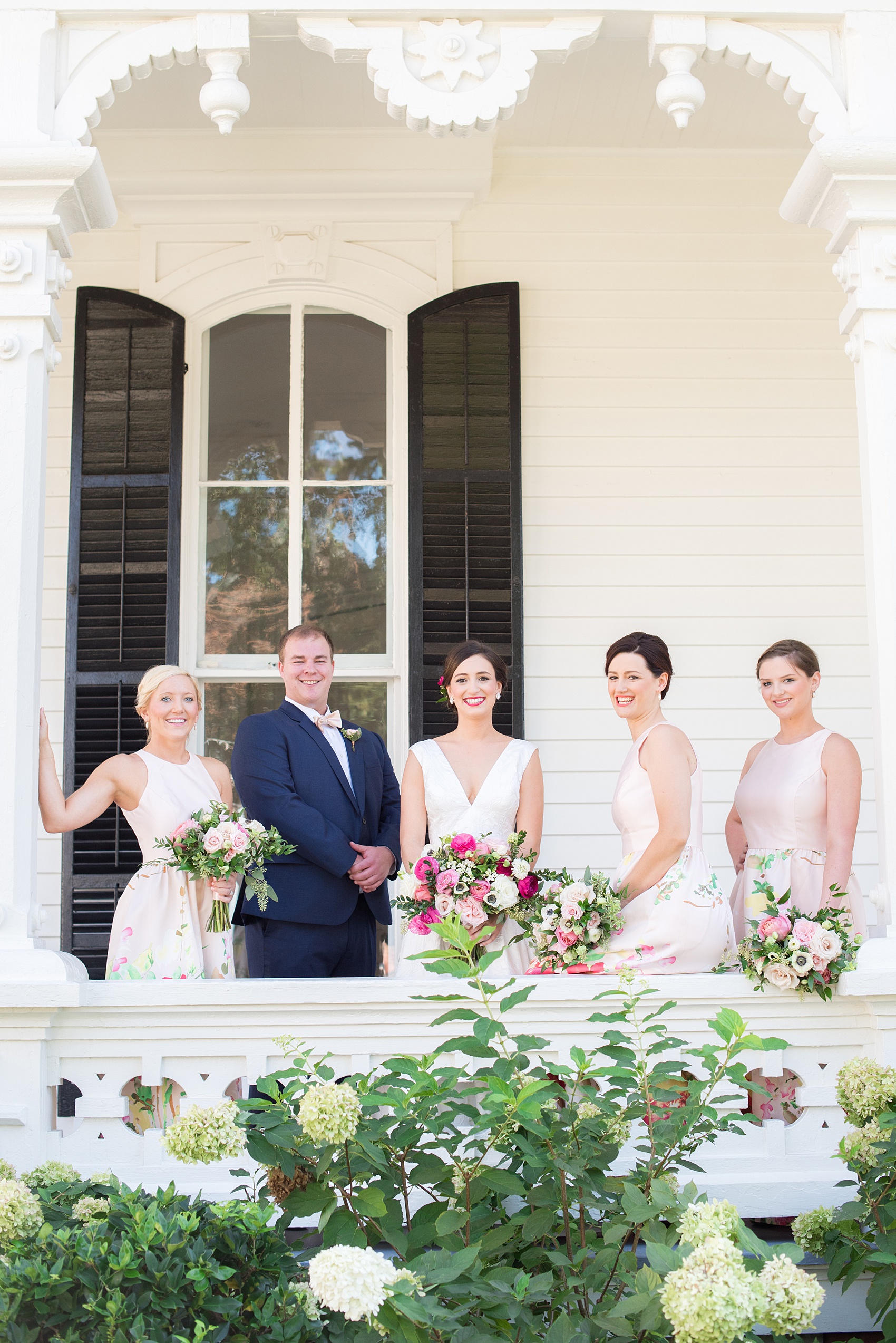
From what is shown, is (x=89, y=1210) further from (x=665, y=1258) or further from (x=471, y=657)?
(x=471, y=657)

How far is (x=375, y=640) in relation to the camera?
5.76 meters

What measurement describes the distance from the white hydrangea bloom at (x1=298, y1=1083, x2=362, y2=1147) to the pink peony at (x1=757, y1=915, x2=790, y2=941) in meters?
1.57

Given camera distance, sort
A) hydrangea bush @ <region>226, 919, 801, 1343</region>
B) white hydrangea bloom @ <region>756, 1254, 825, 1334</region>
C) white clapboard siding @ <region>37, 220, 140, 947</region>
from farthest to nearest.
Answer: white clapboard siding @ <region>37, 220, 140, 947</region>
hydrangea bush @ <region>226, 919, 801, 1343</region>
white hydrangea bloom @ <region>756, 1254, 825, 1334</region>

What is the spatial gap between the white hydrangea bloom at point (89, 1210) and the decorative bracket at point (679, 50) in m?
3.37

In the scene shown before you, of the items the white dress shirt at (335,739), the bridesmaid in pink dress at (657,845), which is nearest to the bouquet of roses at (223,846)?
the white dress shirt at (335,739)

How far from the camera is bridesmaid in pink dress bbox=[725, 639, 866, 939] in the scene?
4.03m

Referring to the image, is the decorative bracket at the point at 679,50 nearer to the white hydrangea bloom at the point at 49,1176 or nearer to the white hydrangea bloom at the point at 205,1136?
the white hydrangea bloom at the point at 205,1136

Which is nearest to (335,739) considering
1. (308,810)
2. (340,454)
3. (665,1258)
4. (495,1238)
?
(308,810)

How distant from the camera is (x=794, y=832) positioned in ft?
13.5

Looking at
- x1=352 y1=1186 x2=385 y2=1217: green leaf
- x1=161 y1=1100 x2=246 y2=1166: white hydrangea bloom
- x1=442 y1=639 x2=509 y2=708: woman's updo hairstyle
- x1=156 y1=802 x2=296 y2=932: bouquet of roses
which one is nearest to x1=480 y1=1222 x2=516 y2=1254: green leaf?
x1=352 y1=1186 x2=385 y2=1217: green leaf

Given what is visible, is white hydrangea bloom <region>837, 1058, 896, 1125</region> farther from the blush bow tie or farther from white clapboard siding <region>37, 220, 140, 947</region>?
white clapboard siding <region>37, 220, 140, 947</region>

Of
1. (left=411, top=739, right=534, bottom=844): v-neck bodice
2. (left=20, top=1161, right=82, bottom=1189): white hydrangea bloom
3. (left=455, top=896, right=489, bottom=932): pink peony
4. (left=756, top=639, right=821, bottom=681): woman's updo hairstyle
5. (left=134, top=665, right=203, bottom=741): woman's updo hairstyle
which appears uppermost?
(left=756, top=639, right=821, bottom=681): woman's updo hairstyle

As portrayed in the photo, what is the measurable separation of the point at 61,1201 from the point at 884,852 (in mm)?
2407

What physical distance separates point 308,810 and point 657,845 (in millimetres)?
1269
